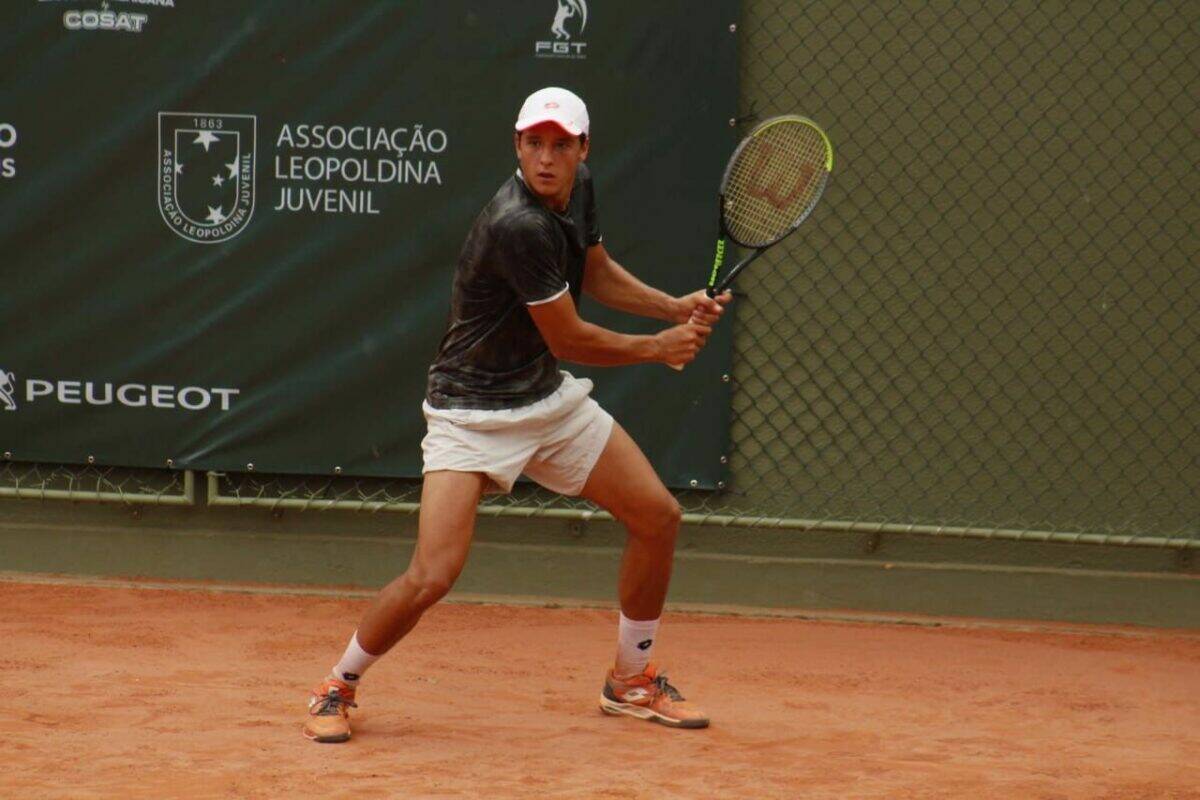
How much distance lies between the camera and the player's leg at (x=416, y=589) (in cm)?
432

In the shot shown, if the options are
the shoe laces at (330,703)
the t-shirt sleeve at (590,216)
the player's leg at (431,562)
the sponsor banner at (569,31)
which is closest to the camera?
the player's leg at (431,562)

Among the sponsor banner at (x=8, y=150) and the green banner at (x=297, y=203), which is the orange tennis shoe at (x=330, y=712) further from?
the sponsor banner at (x=8, y=150)

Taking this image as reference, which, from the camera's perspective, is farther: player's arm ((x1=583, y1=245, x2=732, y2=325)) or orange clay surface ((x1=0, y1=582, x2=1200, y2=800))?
player's arm ((x1=583, y1=245, x2=732, y2=325))

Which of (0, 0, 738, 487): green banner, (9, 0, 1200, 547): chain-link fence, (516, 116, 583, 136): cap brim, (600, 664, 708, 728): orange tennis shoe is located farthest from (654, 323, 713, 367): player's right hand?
(9, 0, 1200, 547): chain-link fence

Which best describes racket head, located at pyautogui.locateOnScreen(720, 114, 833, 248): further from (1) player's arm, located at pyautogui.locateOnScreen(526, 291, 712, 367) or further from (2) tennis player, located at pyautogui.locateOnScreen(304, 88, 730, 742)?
(1) player's arm, located at pyautogui.locateOnScreen(526, 291, 712, 367)

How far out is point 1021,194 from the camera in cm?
596

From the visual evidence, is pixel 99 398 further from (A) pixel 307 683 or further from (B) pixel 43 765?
(B) pixel 43 765

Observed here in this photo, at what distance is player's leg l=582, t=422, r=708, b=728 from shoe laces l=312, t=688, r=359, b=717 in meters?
0.76

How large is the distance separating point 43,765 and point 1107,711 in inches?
115

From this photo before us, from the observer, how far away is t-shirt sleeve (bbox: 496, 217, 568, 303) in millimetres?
4199

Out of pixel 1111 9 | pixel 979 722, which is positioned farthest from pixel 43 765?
pixel 1111 9

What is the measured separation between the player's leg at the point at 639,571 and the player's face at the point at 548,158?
703 millimetres

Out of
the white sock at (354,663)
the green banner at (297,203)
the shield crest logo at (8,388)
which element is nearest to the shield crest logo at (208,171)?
the green banner at (297,203)

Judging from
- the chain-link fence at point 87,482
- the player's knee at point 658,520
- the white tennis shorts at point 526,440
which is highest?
the white tennis shorts at point 526,440
